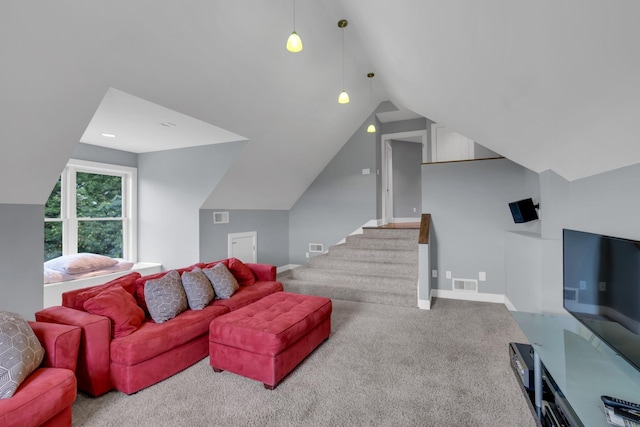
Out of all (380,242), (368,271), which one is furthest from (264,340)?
(380,242)

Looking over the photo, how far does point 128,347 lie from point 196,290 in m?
0.82

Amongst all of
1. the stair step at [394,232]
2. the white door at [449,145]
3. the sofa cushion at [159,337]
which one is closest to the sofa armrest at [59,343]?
the sofa cushion at [159,337]

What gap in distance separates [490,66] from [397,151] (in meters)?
5.81

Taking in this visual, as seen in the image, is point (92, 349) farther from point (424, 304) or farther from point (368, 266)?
point (368, 266)

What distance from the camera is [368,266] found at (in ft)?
16.0

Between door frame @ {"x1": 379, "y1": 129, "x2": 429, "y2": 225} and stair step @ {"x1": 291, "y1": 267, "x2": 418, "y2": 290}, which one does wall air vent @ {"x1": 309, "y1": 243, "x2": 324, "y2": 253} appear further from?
door frame @ {"x1": 379, "y1": 129, "x2": 429, "y2": 225}

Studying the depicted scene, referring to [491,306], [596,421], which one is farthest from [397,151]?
[596,421]

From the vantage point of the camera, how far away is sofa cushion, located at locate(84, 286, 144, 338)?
2.22m

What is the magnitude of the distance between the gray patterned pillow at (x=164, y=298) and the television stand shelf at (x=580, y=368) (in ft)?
8.94

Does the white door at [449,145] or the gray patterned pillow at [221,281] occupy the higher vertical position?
the white door at [449,145]

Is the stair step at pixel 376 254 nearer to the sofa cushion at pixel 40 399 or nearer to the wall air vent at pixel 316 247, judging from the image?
the wall air vent at pixel 316 247

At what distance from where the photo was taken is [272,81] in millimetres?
3400

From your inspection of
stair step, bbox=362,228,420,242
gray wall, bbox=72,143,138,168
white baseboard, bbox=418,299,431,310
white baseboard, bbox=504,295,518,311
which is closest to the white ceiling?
gray wall, bbox=72,143,138,168

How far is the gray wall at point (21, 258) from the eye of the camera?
2.52 meters
